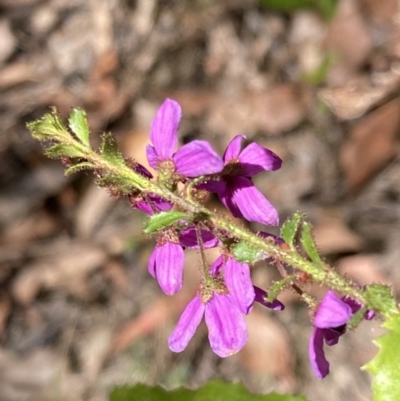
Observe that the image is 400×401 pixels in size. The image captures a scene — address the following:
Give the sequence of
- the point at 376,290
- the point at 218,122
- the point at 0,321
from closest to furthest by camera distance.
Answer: the point at 376,290, the point at 0,321, the point at 218,122

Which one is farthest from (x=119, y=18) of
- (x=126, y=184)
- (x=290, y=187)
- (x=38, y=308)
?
(x=126, y=184)

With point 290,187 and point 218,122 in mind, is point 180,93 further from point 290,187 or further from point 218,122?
point 290,187

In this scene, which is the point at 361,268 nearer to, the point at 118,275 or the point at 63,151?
the point at 118,275

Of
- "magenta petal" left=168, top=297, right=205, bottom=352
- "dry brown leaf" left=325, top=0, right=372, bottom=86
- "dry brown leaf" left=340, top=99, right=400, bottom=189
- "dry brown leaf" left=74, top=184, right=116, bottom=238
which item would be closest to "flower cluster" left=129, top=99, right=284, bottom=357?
"magenta petal" left=168, top=297, right=205, bottom=352

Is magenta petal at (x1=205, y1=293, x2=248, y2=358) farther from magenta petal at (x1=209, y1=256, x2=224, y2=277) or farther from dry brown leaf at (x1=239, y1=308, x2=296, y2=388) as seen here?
dry brown leaf at (x1=239, y1=308, x2=296, y2=388)

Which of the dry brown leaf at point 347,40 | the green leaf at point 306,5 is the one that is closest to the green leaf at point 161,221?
the dry brown leaf at point 347,40

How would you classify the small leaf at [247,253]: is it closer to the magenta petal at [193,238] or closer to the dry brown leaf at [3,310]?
the magenta petal at [193,238]

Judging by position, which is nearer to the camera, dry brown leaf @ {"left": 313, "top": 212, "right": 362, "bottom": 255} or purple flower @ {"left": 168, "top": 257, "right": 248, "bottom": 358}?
purple flower @ {"left": 168, "top": 257, "right": 248, "bottom": 358}

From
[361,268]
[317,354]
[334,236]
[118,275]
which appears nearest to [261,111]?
[334,236]
